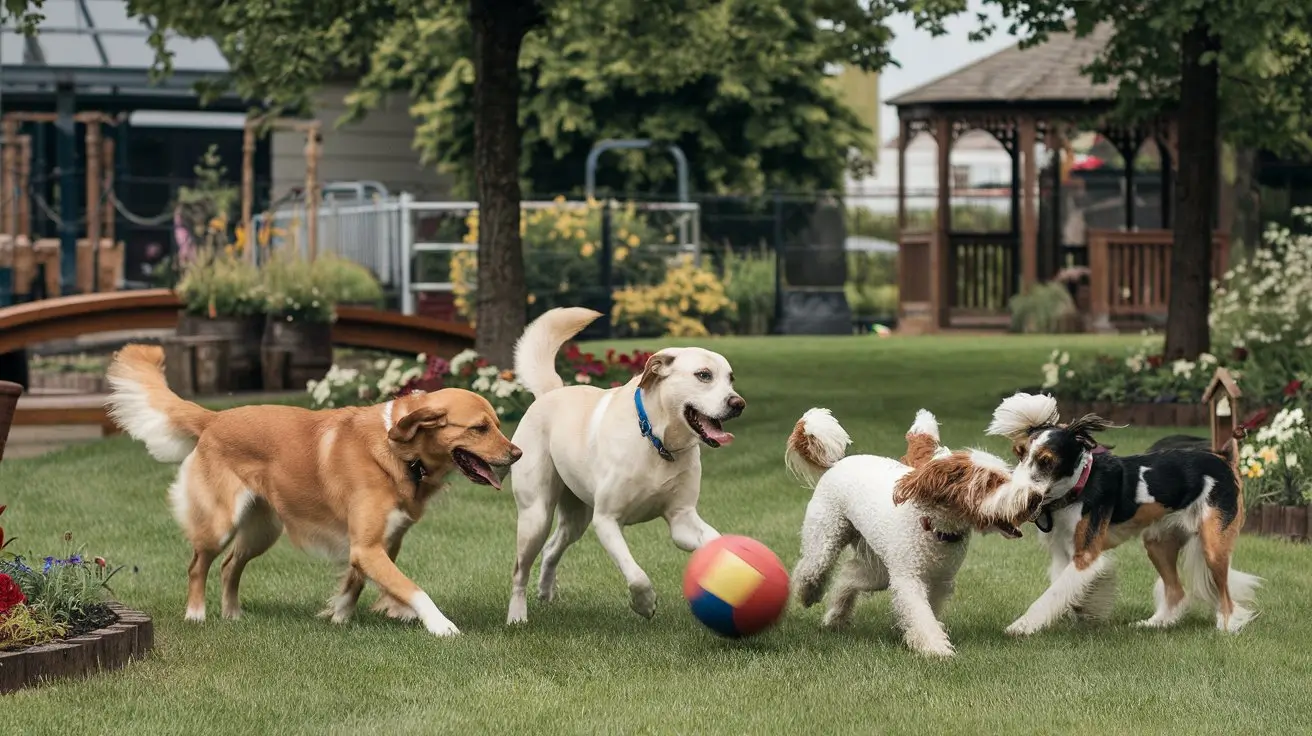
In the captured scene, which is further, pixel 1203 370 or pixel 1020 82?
pixel 1020 82

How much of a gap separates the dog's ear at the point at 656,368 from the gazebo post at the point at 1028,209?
2169cm

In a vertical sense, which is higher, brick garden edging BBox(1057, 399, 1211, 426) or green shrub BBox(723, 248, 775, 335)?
green shrub BBox(723, 248, 775, 335)

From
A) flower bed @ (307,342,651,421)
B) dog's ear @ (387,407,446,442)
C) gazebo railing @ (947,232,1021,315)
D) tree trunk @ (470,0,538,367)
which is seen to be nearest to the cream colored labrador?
dog's ear @ (387,407,446,442)

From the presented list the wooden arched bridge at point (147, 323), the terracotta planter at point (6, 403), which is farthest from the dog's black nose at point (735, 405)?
the wooden arched bridge at point (147, 323)

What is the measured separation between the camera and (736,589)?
7.08m

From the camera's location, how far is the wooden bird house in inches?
336

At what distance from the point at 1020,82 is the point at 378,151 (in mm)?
15108

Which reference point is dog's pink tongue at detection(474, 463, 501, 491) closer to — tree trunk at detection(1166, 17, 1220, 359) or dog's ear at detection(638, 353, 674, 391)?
dog's ear at detection(638, 353, 674, 391)

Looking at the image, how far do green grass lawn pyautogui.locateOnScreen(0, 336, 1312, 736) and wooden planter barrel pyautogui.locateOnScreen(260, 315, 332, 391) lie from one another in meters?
8.18

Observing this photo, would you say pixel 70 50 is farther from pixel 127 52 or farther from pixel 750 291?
pixel 750 291

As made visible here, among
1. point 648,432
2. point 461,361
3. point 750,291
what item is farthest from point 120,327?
point 750,291

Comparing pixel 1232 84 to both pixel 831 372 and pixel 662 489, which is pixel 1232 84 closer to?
pixel 831 372

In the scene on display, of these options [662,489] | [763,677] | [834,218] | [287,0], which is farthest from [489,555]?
[834,218]

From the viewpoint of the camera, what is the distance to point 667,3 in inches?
667
